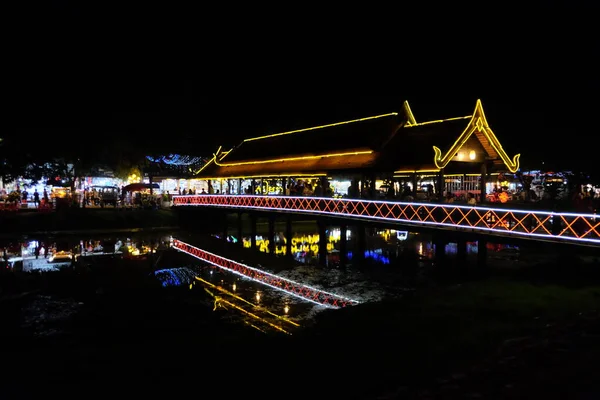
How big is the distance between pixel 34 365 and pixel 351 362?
6721 mm

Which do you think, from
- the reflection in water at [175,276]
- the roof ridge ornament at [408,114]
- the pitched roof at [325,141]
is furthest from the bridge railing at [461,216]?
the reflection in water at [175,276]

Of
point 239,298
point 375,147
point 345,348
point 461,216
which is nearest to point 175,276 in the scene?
point 239,298

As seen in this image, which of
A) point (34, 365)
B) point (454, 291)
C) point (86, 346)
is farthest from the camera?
point (454, 291)

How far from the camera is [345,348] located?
33.9 ft

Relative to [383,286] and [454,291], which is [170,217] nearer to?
[383,286]

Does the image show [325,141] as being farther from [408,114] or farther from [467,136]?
[467,136]

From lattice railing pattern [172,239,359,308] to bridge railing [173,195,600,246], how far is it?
4954 millimetres

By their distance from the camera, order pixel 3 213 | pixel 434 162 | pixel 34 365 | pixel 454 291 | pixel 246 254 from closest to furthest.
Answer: pixel 34 365, pixel 454 291, pixel 434 162, pixel 246 254, pixel 3 213

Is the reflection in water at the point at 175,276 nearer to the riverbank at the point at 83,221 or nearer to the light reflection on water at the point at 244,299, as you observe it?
the light reflection on water at the point at 244,299

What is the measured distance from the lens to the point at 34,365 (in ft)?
34.1

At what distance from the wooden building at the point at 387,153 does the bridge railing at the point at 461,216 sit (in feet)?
5.64

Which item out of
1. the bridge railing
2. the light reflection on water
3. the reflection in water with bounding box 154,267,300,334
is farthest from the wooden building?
the reflection in water with bounding box 154,267,300,334

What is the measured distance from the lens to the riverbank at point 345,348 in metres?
→ 8.01

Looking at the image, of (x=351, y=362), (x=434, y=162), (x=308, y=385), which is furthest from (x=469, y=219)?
(x=308, y=385)
